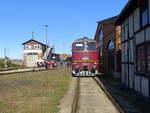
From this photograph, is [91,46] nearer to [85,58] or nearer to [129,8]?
[85,58]

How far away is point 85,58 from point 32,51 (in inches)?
2003

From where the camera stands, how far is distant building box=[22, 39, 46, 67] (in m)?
73.2

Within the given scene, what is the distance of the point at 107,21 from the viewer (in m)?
28.5

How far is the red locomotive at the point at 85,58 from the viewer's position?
79.3 feet

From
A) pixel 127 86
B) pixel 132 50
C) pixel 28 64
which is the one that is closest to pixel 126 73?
pixel 127 86

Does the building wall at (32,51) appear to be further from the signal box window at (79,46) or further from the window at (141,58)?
the window at (141,58)

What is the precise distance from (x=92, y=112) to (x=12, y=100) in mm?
3991

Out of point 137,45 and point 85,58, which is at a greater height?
point 137,45

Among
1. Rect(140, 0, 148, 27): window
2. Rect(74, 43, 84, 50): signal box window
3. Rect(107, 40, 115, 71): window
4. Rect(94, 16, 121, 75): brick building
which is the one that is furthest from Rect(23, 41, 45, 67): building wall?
Rect(140, 0, 148, 27): window

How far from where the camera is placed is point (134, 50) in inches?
524

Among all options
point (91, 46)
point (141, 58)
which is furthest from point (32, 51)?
point (141, 58)

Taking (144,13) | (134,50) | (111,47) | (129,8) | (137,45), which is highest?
(129,8)

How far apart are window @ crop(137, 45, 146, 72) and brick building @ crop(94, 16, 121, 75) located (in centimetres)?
1009

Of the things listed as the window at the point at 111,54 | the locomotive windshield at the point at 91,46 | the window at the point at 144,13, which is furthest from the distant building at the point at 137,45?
the window at the point at 111,54
